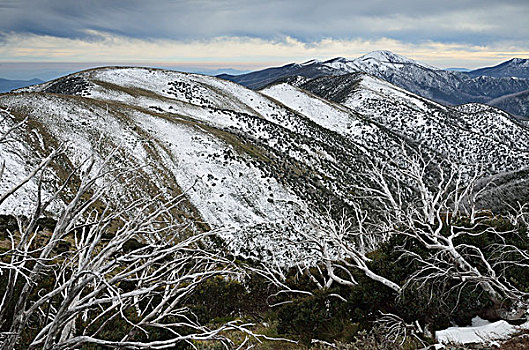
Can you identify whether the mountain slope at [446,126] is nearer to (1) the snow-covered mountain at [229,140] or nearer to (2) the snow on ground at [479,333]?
(1) the snow-covered mountain at [229,140]

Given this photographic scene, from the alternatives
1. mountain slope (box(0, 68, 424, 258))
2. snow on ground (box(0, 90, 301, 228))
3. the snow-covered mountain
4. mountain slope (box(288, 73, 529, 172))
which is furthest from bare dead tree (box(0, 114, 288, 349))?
mountain slope (box(288, 73, 529, 172))

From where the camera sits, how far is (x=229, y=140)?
1432 inches

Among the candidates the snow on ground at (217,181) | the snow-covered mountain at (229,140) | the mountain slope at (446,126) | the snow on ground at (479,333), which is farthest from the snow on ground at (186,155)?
the mountain slope at (446,126)

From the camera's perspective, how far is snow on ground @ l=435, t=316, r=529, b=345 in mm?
5340

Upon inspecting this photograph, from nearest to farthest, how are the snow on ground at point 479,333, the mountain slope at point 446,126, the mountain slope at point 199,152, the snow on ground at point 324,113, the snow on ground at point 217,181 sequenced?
the snow on ground at point 479,333, the mountain slope at point 199,152, the snow on ground at point 217,181, the mountain slope at point 446,126, the snow on ground at point 324,113

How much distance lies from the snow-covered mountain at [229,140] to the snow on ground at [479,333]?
5.11 m

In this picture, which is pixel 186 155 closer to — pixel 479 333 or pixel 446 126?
pixel 479 333

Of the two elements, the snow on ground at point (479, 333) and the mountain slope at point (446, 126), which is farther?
the mountain slope at point (446, 126)

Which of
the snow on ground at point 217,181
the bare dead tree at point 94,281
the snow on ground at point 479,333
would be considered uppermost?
the bare dead tree at point 94,281

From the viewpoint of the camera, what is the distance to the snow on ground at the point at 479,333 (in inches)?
210

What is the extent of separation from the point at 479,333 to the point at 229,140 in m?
32.3

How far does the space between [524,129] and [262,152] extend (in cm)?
7349

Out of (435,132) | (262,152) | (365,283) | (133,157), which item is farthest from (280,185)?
(435,132)

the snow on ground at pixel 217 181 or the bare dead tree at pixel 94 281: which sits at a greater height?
the bare dead tree at pixel 94 281
